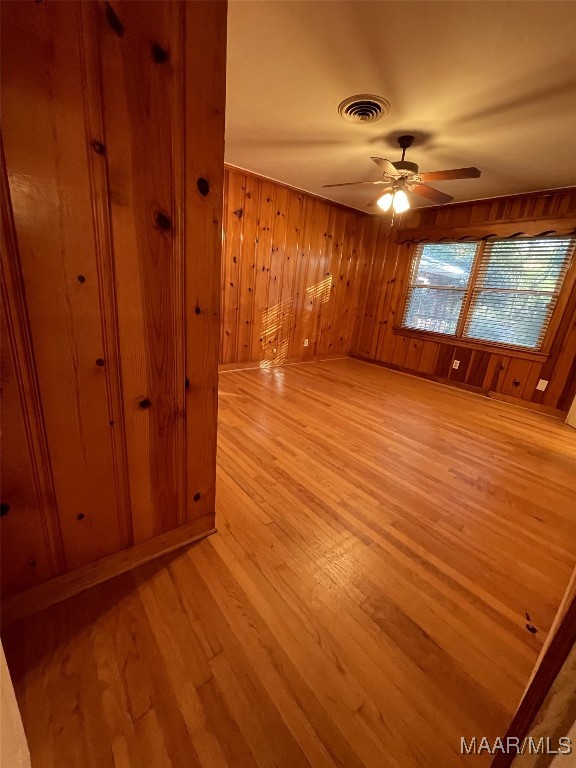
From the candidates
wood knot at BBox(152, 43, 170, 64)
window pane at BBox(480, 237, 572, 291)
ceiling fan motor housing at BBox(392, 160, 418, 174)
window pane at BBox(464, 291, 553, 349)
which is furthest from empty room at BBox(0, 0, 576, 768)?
window pane at BBox(464, 291, 553, 349)

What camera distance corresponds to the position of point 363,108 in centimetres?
211

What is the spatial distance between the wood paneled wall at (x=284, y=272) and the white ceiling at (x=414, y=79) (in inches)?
33.0

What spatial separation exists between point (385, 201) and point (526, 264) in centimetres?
218

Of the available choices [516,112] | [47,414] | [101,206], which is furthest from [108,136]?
[516,112]

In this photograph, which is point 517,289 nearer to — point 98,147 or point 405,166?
point 405,166

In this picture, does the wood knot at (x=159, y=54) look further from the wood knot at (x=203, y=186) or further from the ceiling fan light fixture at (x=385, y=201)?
the ceiling fan light fixture at (x=385, y=201)

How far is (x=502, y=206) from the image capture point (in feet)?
12.4

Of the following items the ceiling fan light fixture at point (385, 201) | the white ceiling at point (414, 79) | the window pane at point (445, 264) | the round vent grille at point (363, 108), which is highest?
the white ceiling at point (414, 79)

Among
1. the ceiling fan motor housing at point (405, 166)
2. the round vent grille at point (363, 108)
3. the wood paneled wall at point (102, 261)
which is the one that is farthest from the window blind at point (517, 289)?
the wood paneled wall at point (102, 261)

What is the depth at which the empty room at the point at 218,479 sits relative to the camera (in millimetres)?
803

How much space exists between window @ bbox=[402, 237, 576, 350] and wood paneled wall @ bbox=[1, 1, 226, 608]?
4.13m

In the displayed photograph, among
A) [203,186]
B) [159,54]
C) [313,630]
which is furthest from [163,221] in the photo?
[313,630]

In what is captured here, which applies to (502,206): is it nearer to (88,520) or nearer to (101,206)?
(101,206)

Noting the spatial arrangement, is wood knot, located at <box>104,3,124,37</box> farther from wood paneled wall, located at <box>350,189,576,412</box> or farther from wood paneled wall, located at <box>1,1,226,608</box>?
wood paneled wall, located at <box>350,189,576,412</box>
